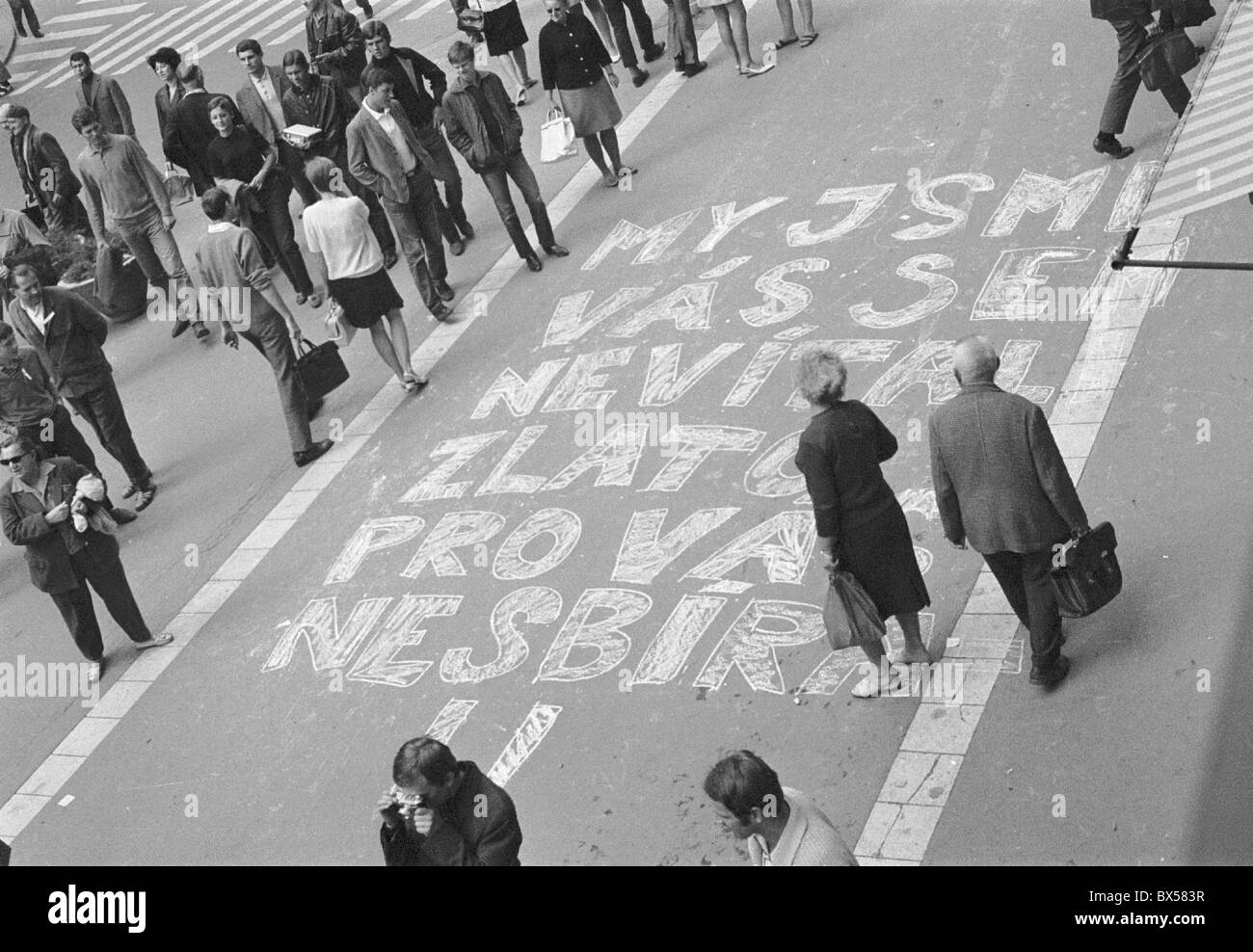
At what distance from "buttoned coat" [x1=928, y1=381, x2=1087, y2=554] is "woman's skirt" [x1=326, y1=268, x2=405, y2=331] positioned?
5.96 metres

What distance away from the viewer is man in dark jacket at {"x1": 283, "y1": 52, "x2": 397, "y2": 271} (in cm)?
1389

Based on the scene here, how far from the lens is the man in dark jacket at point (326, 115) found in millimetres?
13891

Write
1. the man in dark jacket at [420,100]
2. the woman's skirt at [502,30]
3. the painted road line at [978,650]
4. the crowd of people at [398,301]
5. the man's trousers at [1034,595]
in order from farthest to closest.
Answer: the woman's skirt at [502,30] < the man in dark jacket at [420,100] < the man's trousers at [1034,595] < the painted road line at [978,650] < the crowd of people at [398,301]

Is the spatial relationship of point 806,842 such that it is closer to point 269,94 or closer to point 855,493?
point 855,493

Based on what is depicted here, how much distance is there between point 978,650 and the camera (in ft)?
25.4

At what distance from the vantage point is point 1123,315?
32.1 ft

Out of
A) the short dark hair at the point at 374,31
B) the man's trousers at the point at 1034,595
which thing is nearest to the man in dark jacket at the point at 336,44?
the short dark hair at the point at 374,31

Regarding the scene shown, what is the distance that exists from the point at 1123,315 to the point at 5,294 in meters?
9.89

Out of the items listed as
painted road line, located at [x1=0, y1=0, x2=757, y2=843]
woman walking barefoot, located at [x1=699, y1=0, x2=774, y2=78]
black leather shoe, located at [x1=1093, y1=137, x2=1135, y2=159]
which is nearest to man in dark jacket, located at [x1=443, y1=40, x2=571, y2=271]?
painted road line, located at [x1=0, y1=0, x2=757, y2=843]

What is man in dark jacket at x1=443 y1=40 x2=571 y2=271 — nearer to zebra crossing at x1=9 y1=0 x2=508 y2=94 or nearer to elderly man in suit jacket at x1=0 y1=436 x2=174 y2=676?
elderly man in suit jacket at x1=0 y1=436 x2=174 y2=676

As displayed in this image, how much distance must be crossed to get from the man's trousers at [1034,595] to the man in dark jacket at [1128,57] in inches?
216

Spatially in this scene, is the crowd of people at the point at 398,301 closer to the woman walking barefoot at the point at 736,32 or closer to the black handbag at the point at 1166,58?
the woman walking barefoot at the point at 736,32
